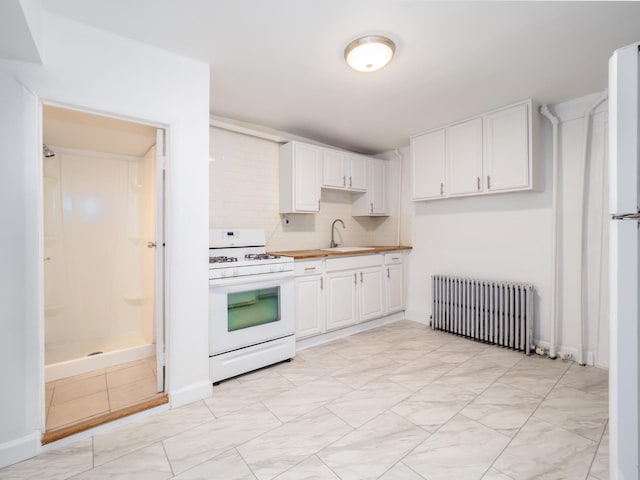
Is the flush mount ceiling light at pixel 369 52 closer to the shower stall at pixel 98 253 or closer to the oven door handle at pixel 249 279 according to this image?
the oven door handle at pixel 249 279

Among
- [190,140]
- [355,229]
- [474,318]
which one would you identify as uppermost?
[190,140]

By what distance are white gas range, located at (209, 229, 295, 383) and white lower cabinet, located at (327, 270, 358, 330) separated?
60 centimetres

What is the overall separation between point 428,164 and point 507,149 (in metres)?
0.85

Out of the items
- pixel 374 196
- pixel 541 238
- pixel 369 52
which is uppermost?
pixel 369 52

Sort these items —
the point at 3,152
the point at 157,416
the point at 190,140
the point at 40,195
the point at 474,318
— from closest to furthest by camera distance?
the point at 3,152
the point at 40,195
the point at 157,416
the point at 190,140
the point at 474,318

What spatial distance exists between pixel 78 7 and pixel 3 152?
2.85 feet

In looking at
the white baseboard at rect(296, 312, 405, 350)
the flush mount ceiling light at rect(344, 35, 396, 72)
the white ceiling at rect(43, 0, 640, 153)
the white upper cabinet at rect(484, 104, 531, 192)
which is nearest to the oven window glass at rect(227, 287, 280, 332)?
the white baseboard at rect(296, 312, 405, 350)

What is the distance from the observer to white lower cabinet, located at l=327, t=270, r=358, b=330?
344 centimetres

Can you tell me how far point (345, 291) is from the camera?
3.57 metres

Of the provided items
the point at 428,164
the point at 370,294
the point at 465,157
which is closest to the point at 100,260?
the point at 370,294

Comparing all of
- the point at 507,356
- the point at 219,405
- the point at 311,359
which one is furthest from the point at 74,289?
the point at 507,356

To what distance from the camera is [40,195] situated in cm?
171

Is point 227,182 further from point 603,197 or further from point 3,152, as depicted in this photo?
point 603,197

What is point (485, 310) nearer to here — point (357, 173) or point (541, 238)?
point (541, 238)
